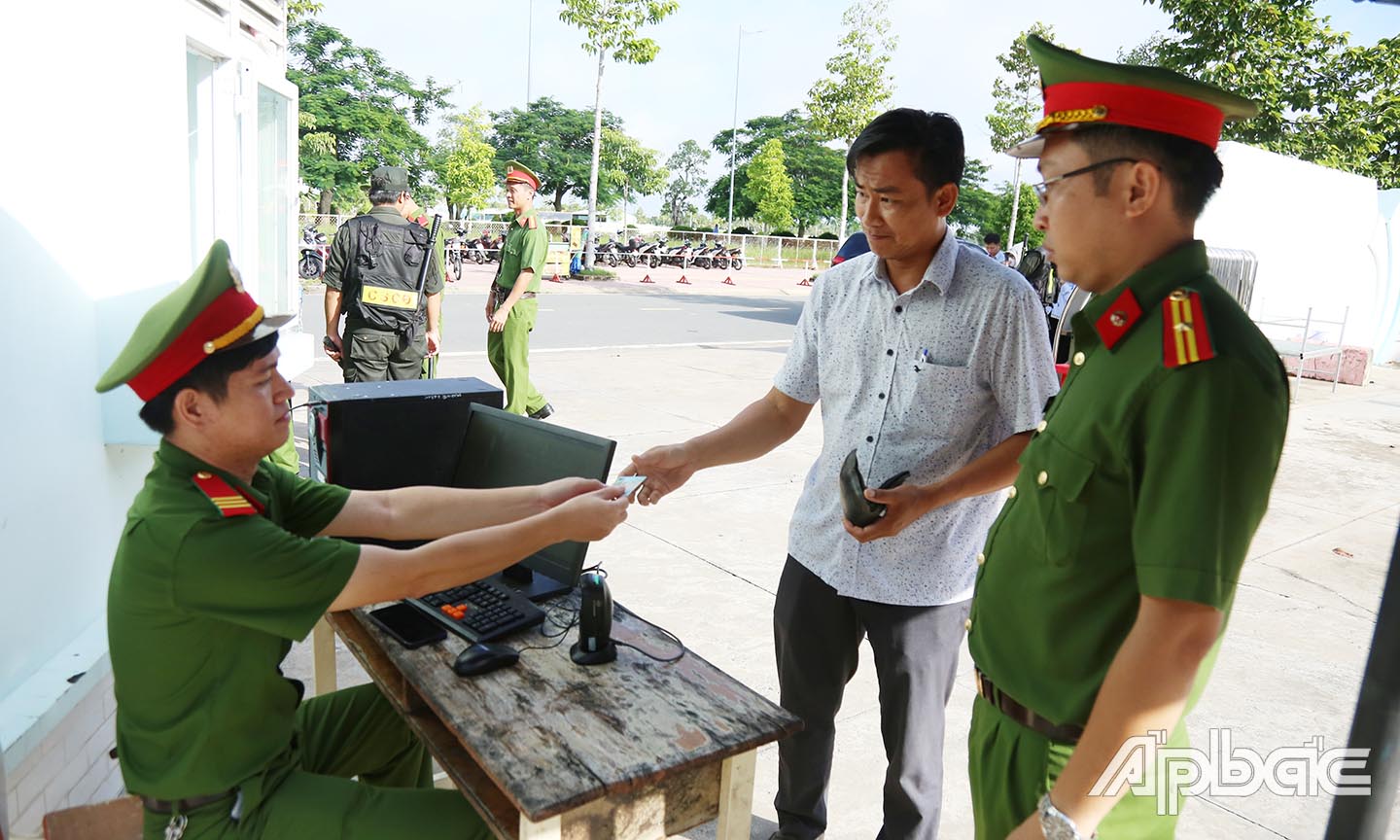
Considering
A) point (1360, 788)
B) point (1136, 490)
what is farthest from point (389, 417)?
point (1360, 788)

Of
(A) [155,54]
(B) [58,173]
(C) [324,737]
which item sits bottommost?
(C) [324,737]

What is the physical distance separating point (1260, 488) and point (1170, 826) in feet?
2.07

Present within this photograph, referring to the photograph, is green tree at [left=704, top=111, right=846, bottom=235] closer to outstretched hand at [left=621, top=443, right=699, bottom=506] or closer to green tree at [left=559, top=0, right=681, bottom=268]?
green tree at [left=559, top=0, right=681, bottom=268]

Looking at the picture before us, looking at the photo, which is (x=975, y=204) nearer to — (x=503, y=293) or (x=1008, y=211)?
(x=1008, y=211)

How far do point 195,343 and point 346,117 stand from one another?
38400mm

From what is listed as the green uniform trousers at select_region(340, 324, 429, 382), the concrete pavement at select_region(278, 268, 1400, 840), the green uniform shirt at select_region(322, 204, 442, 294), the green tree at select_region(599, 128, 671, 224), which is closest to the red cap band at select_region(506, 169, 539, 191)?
the green uniform shirt at select_region(322, 204, 442, 294)

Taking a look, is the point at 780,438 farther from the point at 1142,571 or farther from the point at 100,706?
the point at 100,706

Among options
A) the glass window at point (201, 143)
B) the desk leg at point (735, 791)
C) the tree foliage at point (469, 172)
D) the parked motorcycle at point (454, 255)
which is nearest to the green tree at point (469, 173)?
the tree foliage at point (469, 172)

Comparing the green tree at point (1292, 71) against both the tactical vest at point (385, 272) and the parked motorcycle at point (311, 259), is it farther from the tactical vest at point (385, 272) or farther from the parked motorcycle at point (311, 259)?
the parked motorcycle at point (311, 259)

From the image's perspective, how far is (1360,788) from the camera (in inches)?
40.9

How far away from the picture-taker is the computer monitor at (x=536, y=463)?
7.86ft

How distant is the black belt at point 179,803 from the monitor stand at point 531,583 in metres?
0.84

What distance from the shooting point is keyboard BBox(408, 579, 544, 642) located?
85.3 inches

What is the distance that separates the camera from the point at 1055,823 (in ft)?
4.27
